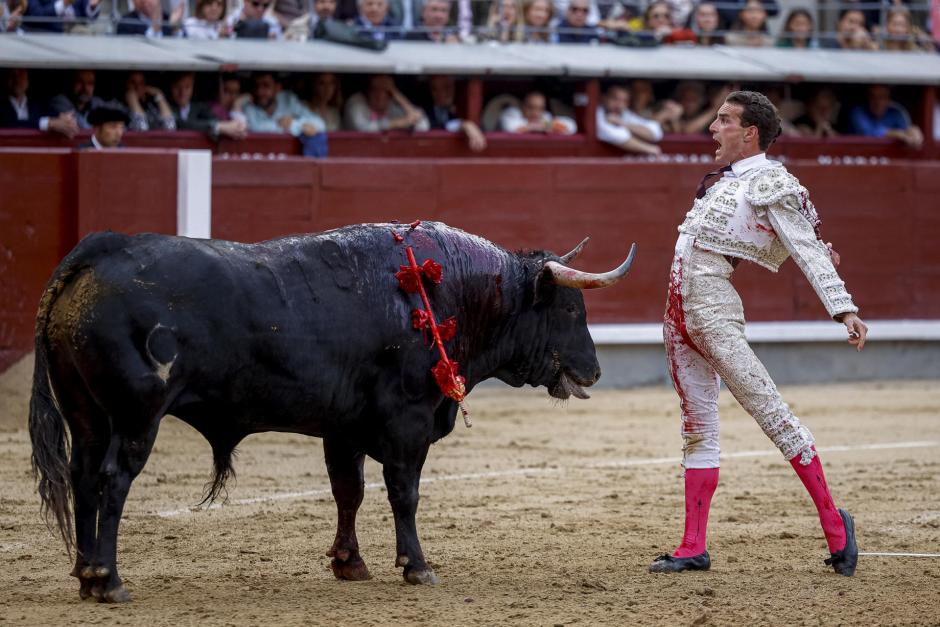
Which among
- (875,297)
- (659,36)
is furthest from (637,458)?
(659,36)

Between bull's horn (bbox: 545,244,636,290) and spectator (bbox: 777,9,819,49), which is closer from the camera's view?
bull's horn (bbox: 545,244,636,290)

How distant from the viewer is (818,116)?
12.7 metres

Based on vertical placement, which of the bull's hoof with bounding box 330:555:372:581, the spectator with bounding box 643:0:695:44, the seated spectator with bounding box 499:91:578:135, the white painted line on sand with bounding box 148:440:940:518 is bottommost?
the white painted line on sand with bounding box 148:440:940:518

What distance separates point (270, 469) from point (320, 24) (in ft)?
15.5

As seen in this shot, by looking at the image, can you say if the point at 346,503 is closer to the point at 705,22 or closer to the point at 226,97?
the point at 226,97

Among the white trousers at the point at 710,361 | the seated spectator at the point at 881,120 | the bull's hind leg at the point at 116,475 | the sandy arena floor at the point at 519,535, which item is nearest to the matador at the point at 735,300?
the white trousers at the point at 710,361

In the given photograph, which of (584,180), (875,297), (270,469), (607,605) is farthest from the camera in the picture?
(875,297)

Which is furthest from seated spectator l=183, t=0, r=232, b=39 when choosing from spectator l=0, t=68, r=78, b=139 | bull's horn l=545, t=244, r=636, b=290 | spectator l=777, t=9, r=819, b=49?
bull's horn l=545, t=244, r=636, b=290

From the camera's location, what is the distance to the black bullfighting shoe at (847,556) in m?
4.95

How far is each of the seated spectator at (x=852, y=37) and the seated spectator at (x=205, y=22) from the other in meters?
5.61

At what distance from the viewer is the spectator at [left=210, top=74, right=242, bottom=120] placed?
408 inches

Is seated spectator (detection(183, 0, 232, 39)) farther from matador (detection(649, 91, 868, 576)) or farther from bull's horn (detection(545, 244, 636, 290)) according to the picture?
matador (detection(649, 91, 868, 576))

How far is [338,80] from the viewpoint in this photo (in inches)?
434

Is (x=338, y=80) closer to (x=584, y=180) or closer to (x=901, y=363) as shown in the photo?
(x=584, y=180)
